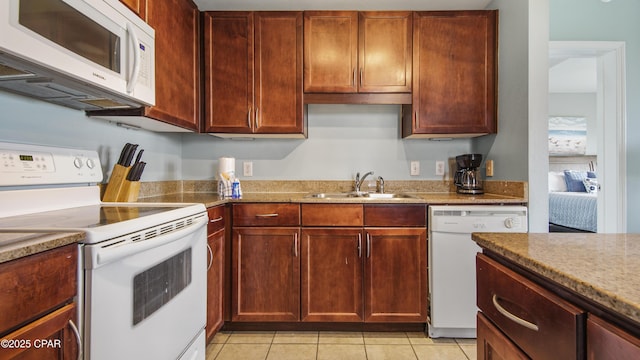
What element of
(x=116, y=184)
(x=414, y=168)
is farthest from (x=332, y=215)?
(x=116, y=184)

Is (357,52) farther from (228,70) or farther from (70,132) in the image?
(70,132)

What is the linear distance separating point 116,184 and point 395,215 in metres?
1.59

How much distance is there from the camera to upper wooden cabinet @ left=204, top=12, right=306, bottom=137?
2.14 m

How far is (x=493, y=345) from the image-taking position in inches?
29.4

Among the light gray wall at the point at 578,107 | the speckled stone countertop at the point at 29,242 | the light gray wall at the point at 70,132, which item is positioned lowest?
the speckled stone countertop at the point at 29,242

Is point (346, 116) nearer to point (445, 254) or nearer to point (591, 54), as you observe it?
point (445, 254)

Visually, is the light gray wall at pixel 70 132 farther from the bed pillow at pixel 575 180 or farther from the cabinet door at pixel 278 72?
the bed pillow at pixel 575 180

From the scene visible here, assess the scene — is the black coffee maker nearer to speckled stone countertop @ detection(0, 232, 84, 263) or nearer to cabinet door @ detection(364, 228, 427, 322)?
cabinet door @ detection(364, 228, 427, 322)

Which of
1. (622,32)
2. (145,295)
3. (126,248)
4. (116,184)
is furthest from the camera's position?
(622,32)

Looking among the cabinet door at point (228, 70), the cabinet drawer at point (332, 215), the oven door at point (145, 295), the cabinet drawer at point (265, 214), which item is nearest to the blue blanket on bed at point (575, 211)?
the cabinet drawer at point (332, 215)

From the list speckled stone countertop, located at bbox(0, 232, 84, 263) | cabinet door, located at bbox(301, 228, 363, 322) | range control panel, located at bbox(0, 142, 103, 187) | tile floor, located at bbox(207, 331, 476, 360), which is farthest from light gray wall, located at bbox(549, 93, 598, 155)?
speckled stone countertop, located at bbox(0, 232, 84, 263)

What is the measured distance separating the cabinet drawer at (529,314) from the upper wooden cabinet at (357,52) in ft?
5.34

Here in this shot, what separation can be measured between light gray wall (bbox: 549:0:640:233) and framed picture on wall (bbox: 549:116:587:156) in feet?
11.5

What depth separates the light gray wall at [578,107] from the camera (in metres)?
5.50
